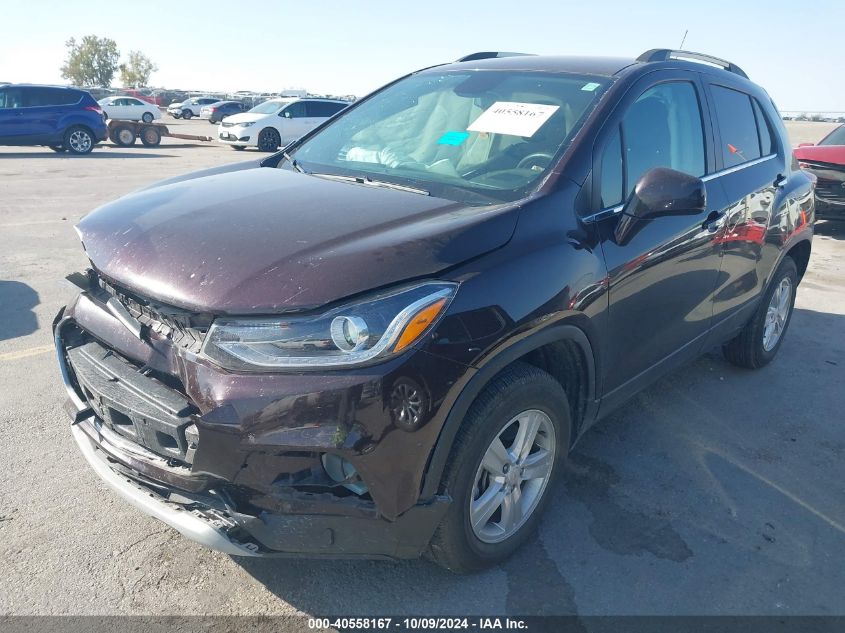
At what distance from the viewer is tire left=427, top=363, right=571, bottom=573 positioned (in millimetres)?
2305

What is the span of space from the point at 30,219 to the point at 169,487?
817 cm

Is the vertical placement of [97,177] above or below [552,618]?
below

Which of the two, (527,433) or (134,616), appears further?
(527,433)

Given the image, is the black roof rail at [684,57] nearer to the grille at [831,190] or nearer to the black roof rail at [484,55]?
the black roof rail at [484,55]

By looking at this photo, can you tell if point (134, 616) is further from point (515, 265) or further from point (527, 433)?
point (515, 265)

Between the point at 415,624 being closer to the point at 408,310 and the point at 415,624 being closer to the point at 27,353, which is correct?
the point at 408,310

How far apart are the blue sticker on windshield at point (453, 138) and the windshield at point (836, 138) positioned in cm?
970

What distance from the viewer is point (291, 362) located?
2043 millimetres

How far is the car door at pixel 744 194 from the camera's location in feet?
12.4

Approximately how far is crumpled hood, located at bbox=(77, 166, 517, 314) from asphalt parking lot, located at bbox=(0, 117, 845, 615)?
3.69 feet

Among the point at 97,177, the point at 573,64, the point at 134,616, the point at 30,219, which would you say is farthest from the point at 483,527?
the point at 97,177

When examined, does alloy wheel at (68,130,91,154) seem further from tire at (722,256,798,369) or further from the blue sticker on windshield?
tire at (722,256,798,369)

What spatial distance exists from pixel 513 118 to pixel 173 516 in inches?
85.1

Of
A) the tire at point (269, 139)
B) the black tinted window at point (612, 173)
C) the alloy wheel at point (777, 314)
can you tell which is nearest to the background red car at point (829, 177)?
the alloy wheel at point (777, 314)
